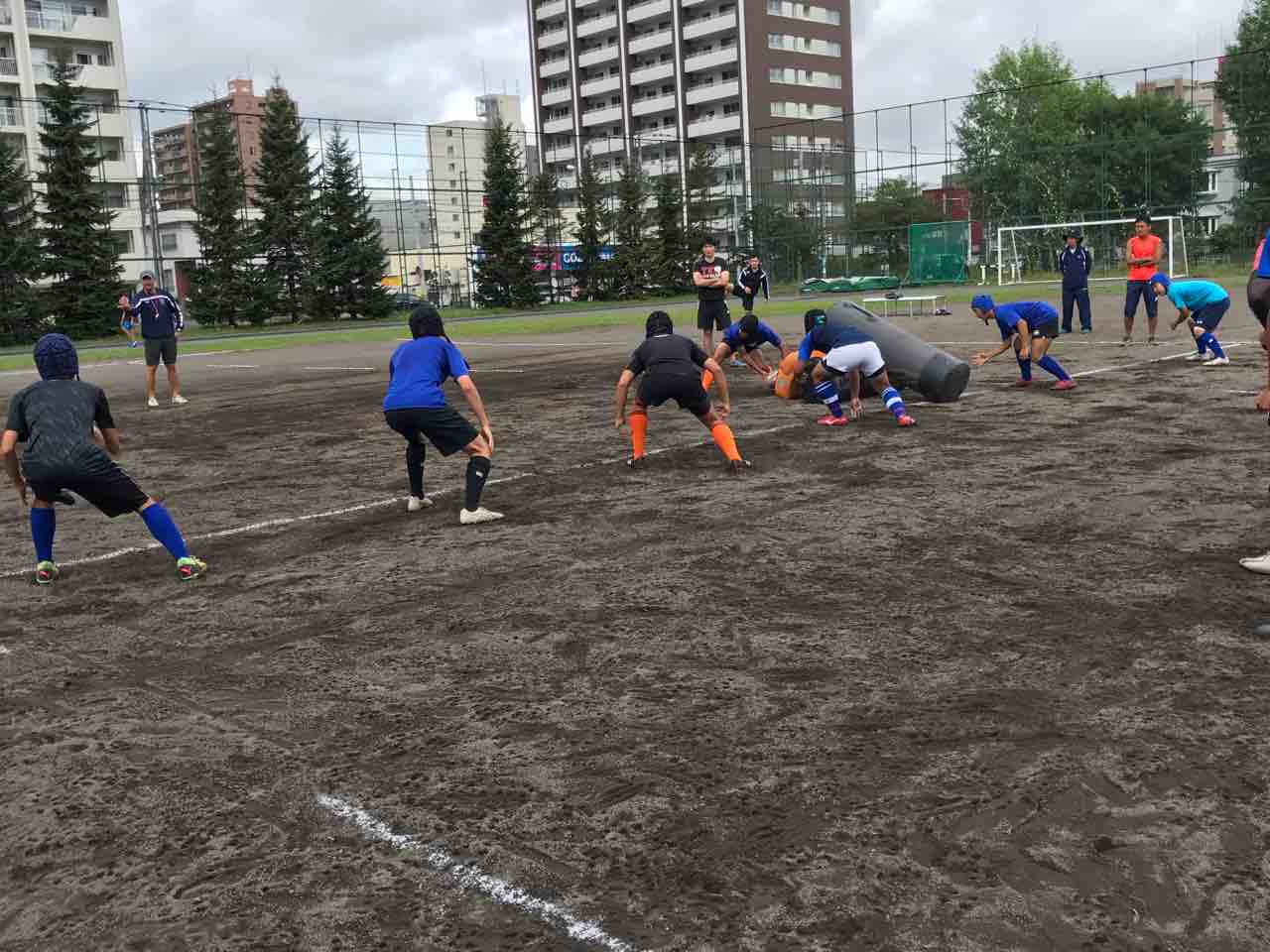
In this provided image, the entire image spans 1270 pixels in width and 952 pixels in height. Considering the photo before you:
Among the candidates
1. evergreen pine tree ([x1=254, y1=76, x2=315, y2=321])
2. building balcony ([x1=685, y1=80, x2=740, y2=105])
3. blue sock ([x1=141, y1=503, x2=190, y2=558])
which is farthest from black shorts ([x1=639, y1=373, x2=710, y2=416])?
building balcony ([x1=685, y1=80, x2=740, y2=105])

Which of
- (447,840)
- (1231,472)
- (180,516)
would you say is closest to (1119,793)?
(447,840)

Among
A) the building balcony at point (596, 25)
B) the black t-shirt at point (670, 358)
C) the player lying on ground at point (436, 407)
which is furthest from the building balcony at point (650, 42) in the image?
the player lying on ground at point (436, 407)

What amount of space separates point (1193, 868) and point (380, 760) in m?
2.59

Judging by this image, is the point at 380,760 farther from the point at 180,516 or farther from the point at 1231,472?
the point at 1231,472

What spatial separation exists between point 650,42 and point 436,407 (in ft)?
310

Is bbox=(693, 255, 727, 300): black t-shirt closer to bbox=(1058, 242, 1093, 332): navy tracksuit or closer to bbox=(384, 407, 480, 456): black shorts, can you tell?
bbox=(1058, 242, 1093, 332): navy tracksuit

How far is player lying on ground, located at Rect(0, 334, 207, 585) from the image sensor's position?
21.9 ft

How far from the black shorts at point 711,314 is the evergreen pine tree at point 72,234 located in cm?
3172

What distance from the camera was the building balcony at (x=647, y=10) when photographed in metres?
94.4

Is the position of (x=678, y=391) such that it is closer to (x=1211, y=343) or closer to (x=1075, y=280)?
(x=1211, y=343)

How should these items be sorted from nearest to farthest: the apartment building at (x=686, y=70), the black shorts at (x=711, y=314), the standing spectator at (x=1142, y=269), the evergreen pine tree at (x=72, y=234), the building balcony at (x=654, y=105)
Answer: the standing spectator at (x=1142, y=269), the black shorts at (x=711, y=314), the evergreen pine tree at (x=72, y=234), the apartment building at (x=686, y=70), the building balcony at (x=654, y=105)


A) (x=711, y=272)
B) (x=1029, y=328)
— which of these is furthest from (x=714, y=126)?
(x=1029, y=328)

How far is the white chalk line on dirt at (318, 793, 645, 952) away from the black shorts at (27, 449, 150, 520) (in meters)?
3.67

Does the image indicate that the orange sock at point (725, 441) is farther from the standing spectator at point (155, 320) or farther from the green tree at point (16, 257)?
the green tree at point (16, 257)
